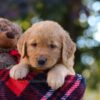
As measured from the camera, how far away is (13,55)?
10.9 feet

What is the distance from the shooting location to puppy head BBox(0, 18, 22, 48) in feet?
11.1

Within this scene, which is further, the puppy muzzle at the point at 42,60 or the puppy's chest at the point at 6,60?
the puppy's chest at the point at 6,60

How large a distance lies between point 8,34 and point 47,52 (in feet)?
1.50

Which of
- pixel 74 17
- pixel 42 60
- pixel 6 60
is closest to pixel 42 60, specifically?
pixel 42 60

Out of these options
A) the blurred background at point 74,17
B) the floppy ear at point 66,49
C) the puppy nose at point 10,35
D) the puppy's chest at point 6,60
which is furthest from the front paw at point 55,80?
the blurred background at point 74,17

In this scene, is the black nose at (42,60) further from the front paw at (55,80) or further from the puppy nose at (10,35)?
the puppy nose at (10,35)

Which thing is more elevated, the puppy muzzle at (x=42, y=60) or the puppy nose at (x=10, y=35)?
the puppy nose at (x=10, y=35)

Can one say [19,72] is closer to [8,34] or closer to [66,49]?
[66,49]

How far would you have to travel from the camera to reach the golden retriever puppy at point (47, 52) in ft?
9.82

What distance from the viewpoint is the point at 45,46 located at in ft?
9.86

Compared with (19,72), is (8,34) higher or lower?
higher

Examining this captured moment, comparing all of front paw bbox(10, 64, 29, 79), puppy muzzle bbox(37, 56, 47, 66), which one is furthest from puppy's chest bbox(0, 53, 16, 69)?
puppy muzzle bbox(37, 56, 47, 66)

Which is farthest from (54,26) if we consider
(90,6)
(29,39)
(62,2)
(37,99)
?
(90,6)

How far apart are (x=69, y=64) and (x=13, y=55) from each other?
354 millimetres
